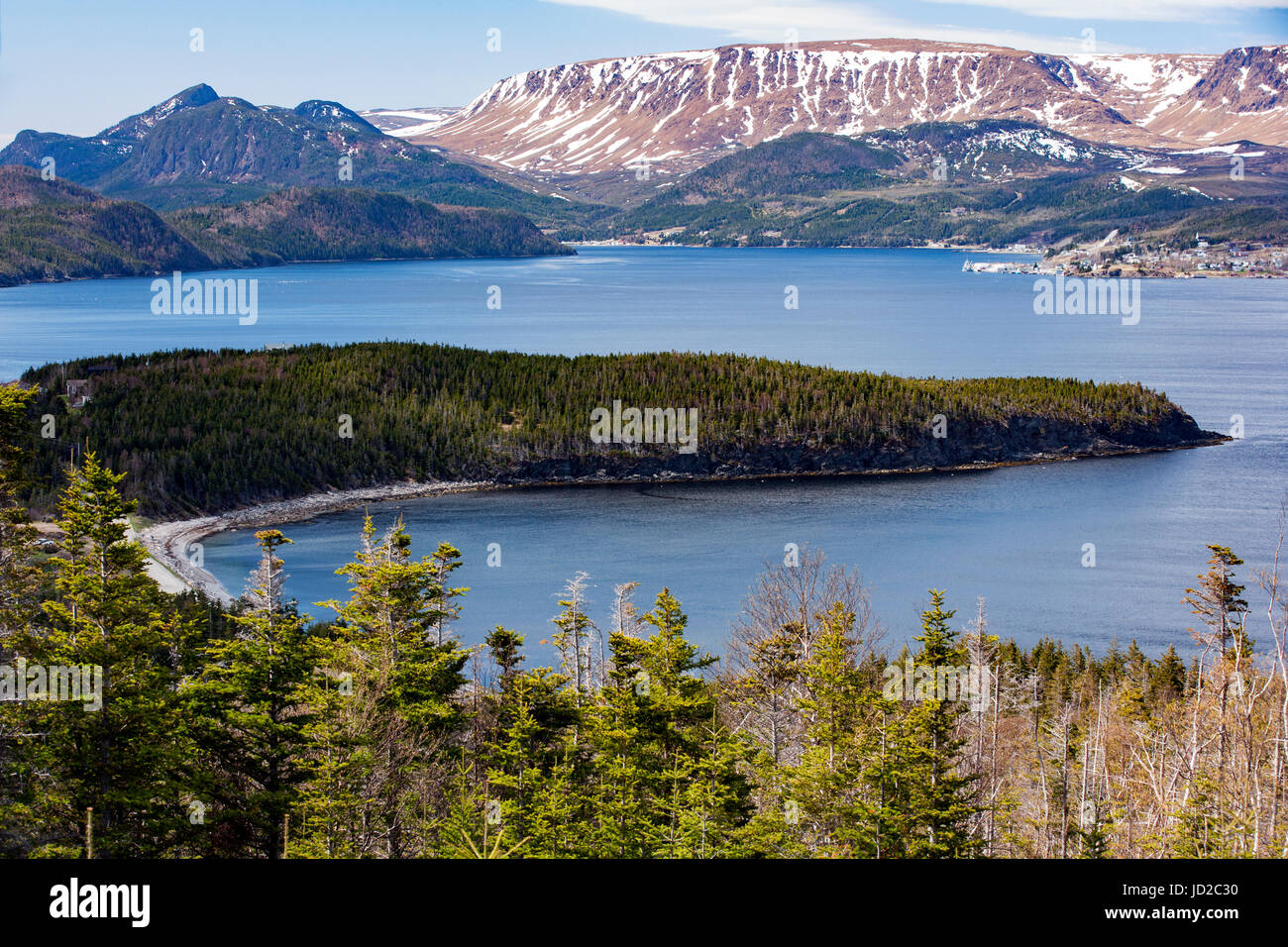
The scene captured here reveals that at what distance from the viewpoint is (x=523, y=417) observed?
346 ft

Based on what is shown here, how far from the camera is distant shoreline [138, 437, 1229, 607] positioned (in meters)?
69.6

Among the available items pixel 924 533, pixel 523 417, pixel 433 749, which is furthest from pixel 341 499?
pixel 433 749

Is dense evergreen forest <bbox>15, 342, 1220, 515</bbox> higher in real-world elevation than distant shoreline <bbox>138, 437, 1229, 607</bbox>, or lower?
higher

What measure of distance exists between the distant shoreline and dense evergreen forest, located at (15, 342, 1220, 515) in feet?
2.84

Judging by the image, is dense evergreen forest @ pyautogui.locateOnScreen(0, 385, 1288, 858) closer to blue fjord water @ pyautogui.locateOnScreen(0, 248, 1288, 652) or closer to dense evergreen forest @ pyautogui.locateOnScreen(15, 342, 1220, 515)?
blue fjord water @ pyautogui.locateOnScreen(0, 248, 1288, 652)

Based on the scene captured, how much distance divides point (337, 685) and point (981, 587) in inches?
2004

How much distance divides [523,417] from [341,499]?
2087 centimetres

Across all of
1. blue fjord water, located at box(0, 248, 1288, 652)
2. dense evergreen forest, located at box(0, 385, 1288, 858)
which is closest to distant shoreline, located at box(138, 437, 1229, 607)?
blue fjord water, located at box(0, 248, 1288, 652)

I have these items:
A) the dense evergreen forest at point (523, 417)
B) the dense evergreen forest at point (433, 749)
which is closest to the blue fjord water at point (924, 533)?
the dense evergreen forest at point (523, 417)

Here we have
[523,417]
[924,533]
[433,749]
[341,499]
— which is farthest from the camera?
[523,417]

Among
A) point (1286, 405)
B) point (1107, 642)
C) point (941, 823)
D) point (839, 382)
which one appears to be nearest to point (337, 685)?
point (941, 823)

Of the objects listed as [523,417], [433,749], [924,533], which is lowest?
[924,533]

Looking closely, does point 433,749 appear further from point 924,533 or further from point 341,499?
point 341,499
